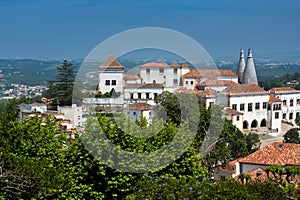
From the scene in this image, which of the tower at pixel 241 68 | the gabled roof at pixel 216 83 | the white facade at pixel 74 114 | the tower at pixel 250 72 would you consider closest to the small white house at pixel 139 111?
the white facade at pixel 74 114

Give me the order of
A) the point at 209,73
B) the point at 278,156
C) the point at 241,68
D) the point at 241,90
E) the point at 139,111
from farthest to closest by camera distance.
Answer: the point at 241,68 < the point at 209,73 < the point at 241,90 < the point at 139,111 < the point at 278,156

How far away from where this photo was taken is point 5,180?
31.1 feet

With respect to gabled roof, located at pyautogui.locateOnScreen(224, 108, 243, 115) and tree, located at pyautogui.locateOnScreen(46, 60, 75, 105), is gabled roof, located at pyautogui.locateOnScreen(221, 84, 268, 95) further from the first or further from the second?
tree, located at pyautogui.locateOnScreen(46, 60, 75, 105)

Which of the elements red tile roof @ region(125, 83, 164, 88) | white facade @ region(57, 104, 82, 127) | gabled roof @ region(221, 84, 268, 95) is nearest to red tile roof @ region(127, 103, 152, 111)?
white facade @ region(57, 104, 82, 127)

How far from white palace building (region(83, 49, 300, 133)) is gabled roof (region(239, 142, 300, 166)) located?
46.3 feet

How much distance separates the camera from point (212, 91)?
120ft

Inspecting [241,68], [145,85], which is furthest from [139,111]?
[241,68]

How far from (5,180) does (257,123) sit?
30476 mm

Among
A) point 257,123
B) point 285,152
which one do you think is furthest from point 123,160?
point 257,123

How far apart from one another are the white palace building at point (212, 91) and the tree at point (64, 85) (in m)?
2.22

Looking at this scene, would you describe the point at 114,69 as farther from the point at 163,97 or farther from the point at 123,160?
the point at 123,160

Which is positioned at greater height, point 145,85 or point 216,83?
point 216,83

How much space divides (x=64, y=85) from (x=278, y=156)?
22.4 meters

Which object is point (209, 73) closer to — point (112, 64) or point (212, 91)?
point (212, 91)
